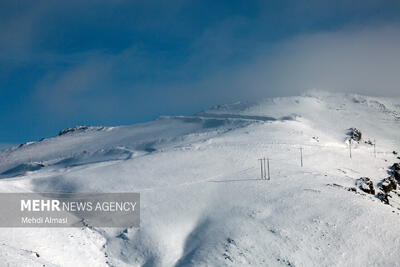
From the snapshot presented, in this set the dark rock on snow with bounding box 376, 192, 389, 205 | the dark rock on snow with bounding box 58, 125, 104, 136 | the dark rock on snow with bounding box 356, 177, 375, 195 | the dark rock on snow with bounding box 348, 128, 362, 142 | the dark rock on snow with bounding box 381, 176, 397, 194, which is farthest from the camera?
the dark rock on snow with bounding box 58, 125, 104, 136

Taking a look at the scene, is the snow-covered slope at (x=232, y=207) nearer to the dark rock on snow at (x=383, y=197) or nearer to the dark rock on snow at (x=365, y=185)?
the dark rock on snow at (x=365, y=185)

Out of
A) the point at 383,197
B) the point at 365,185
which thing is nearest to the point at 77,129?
the point at 365,185

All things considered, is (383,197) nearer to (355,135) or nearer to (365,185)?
(365,185)

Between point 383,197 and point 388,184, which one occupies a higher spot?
point 388,184

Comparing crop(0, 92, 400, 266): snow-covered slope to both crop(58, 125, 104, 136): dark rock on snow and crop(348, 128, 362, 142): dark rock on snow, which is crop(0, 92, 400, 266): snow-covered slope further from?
crop(58, 125, 104, 136): dark rock on snow

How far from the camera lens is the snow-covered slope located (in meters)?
33.9

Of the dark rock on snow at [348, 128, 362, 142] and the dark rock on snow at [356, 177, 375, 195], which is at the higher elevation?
the dark rock on snow at [348, 128, 362, 142]

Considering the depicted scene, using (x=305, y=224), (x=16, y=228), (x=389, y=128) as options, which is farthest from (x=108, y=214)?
(x=389, y=128)

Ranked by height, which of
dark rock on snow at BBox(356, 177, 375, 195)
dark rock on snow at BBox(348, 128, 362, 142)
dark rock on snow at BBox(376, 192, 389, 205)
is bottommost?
dark rock on snow at BBox(376, 192, 389, 205)

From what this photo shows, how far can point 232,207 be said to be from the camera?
1657 inches

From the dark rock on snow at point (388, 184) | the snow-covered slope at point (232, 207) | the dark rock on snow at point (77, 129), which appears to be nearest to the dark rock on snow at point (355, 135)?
the snow-covered slope at point (232, 207)

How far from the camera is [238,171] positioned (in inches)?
2108

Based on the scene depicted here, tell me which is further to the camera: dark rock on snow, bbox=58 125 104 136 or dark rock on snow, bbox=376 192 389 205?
dark rock on snow, bbox=58 125 104 136

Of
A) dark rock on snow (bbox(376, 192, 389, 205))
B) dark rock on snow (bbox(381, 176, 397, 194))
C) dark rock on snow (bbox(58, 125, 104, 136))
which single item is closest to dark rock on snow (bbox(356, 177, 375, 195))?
dark rock on snow (bbox(376, 192, 389, 205))
